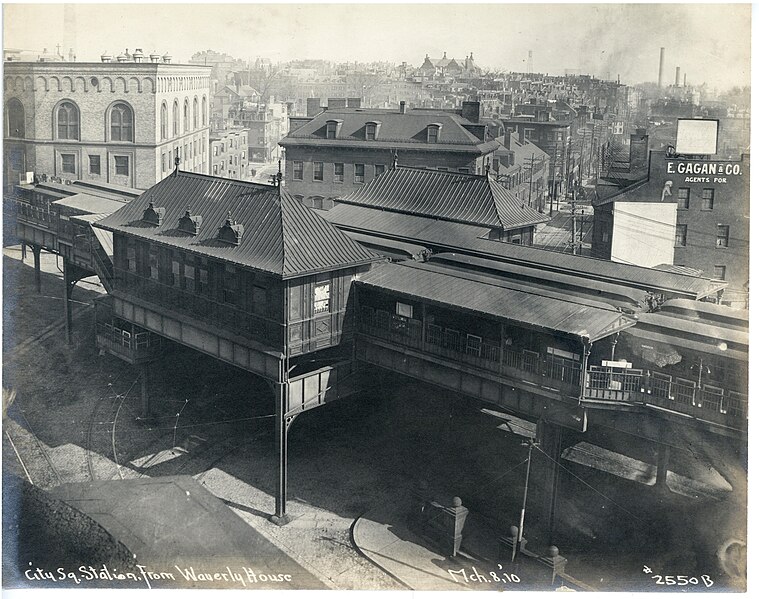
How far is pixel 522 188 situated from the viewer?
89.4m

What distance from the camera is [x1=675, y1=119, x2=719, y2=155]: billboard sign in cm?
4128

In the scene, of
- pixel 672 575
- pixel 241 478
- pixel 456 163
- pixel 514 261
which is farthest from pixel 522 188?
pixel 672 575

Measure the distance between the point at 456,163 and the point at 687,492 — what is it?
4244 centimetres

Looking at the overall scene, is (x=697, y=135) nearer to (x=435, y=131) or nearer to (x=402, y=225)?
(x=402, y=225)

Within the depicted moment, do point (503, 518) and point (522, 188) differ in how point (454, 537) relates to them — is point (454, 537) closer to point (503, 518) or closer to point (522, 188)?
point (503, 518)

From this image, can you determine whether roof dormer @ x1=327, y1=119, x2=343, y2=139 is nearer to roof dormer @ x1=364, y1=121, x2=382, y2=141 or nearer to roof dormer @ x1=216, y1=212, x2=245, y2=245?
roof dormer @ x1=364, y1=121, x2=382, y2=141

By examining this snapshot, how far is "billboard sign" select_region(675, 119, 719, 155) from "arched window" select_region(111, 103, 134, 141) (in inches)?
1683

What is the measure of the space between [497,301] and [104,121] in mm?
46124

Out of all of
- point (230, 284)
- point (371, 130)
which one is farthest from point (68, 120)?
point (230, 284)

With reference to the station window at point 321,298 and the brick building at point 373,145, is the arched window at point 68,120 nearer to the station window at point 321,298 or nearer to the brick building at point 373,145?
the brick building at point 373,145

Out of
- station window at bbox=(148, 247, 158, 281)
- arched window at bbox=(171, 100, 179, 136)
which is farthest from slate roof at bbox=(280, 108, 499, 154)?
station window at bbox=(148, 247, 158, 281)

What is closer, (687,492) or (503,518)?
(503,518)

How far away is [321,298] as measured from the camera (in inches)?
1283

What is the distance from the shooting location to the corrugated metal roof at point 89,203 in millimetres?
49625
